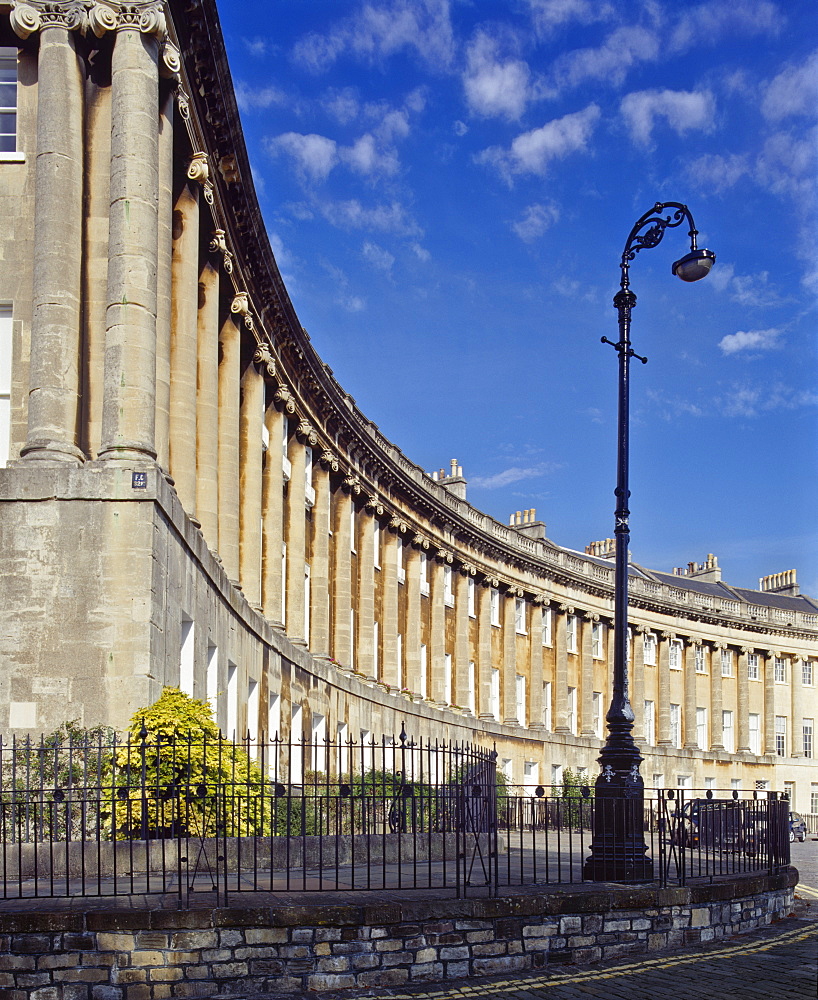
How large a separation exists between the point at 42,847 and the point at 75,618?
173 inches

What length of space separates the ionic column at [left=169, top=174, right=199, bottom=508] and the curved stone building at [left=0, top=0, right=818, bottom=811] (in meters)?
0.05

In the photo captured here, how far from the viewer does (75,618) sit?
17.6 meters

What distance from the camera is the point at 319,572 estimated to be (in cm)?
3778

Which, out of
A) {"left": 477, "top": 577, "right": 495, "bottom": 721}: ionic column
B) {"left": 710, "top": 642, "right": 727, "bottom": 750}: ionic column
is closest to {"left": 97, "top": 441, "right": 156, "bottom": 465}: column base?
{"left": 477, "top": 577, "right": 495, "bottom": 721}: ionic column

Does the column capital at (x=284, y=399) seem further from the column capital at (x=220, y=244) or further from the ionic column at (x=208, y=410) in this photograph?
the ionic column at (x=208, y=410)

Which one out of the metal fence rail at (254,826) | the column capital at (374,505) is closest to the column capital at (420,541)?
the column capital at (374,505)

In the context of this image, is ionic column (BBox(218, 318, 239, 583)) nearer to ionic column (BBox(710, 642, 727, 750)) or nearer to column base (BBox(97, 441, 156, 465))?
column base (BBox(97, 441, 156, 465))

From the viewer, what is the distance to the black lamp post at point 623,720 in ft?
Result: 53.3

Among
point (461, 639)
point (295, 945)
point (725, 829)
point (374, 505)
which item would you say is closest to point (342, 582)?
point (374, 505)

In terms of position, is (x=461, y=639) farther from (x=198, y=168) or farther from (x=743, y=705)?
(x=198, y=168)

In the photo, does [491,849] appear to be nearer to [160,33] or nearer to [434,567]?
[160,33]

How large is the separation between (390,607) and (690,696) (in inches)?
1274

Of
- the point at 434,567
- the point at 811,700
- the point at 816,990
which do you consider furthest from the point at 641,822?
the point at 811,700

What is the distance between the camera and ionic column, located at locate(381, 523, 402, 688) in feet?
153
